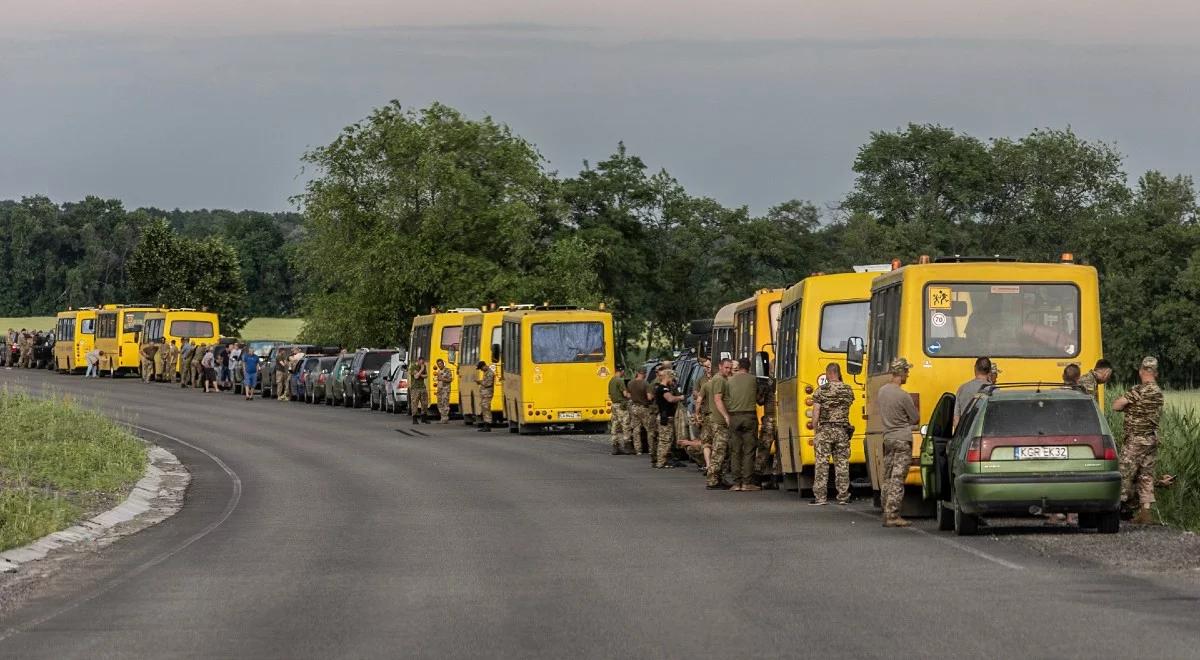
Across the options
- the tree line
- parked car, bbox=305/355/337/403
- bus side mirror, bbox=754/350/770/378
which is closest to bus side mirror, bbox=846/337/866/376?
bus side mirror, bbox=754/350/770/378

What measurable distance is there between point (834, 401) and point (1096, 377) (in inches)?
134

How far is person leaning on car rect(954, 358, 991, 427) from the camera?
19.7 meters

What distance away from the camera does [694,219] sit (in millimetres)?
97812

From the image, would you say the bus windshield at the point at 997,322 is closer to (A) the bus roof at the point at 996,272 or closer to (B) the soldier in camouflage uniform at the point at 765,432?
(A) the bus roof at the point at 996,272

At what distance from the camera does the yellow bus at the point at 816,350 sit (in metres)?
24.7

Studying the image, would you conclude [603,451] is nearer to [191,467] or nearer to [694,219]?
[191,467]

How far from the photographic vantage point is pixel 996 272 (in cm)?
2139

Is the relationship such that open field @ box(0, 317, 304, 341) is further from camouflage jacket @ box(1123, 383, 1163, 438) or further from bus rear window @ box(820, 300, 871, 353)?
camouflage jacket @ box(1123, 383, 1163, 438)

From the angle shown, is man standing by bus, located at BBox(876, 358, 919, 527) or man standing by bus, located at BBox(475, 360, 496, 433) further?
man standing by bus, located at BBox(475, 360, 496, 433)

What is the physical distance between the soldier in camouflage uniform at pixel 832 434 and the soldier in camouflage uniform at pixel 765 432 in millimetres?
3286

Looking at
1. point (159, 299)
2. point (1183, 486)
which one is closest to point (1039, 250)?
point (159, 299)

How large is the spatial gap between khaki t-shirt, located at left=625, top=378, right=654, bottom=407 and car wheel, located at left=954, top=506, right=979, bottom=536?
14.7 metres

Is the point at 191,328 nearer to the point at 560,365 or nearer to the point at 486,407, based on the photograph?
the point at 486,407

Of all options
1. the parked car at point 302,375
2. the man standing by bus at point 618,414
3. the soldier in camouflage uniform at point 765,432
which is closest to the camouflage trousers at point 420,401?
the parked car at point 302,375
